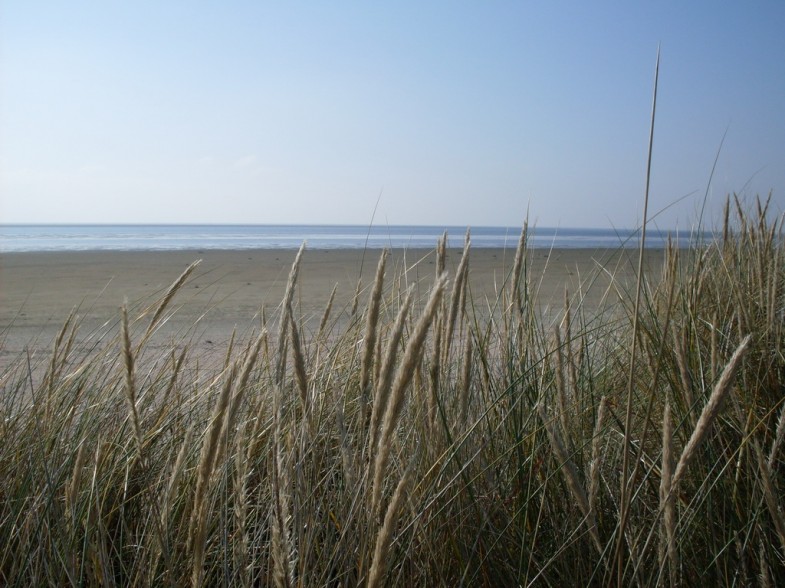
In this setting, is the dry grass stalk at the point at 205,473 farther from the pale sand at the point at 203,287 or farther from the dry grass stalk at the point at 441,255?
the pale sand at the point at 203,287

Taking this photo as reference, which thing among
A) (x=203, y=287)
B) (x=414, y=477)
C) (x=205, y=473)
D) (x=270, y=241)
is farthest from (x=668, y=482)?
(x=270, y=241)

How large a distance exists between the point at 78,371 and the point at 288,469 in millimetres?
1294

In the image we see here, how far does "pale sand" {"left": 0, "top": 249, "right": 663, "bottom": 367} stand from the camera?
499 centimetres

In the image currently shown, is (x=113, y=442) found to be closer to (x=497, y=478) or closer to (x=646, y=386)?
(x=497, y=478)

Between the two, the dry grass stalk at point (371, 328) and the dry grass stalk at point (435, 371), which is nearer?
the dry grass stalk at point (371, 328)

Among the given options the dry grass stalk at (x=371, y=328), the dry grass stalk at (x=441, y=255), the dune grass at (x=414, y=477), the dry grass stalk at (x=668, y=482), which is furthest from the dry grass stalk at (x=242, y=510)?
the dry grass stalk at (x=668, y=482)

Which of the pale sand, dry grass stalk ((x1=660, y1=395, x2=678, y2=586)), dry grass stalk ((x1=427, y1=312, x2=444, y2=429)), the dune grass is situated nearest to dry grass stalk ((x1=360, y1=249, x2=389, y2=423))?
the dune grass

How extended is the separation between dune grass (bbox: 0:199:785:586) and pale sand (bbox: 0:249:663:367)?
2.97ft

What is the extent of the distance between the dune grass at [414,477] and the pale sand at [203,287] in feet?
2.97

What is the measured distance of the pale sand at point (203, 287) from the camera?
499 centimetres

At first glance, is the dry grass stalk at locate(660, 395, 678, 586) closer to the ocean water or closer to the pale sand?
the ocean water

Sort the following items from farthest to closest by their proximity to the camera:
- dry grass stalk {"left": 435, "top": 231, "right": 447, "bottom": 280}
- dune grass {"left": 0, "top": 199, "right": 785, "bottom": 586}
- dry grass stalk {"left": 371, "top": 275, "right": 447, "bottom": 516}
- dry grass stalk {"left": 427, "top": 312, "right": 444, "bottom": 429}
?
dry grass stalk {"left": 435, "top": 231, "right": 447, "bottom": 280}
dry grass stalk {"left": 427, "top": 312, "right": 444, "bottom": 429}
dune grass {"left": 0, "top": 199, "right": 785, "bottom": 586}
dry grass stalk {"left": 371, "top": 275, "right": 447, "bottom": 516}

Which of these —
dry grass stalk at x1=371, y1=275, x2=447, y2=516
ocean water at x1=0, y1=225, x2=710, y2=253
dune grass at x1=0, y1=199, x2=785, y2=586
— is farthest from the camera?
ocean water at x1=0, y1=225, x2=710, y2=253

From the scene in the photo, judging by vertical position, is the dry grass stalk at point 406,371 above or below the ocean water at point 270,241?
above
